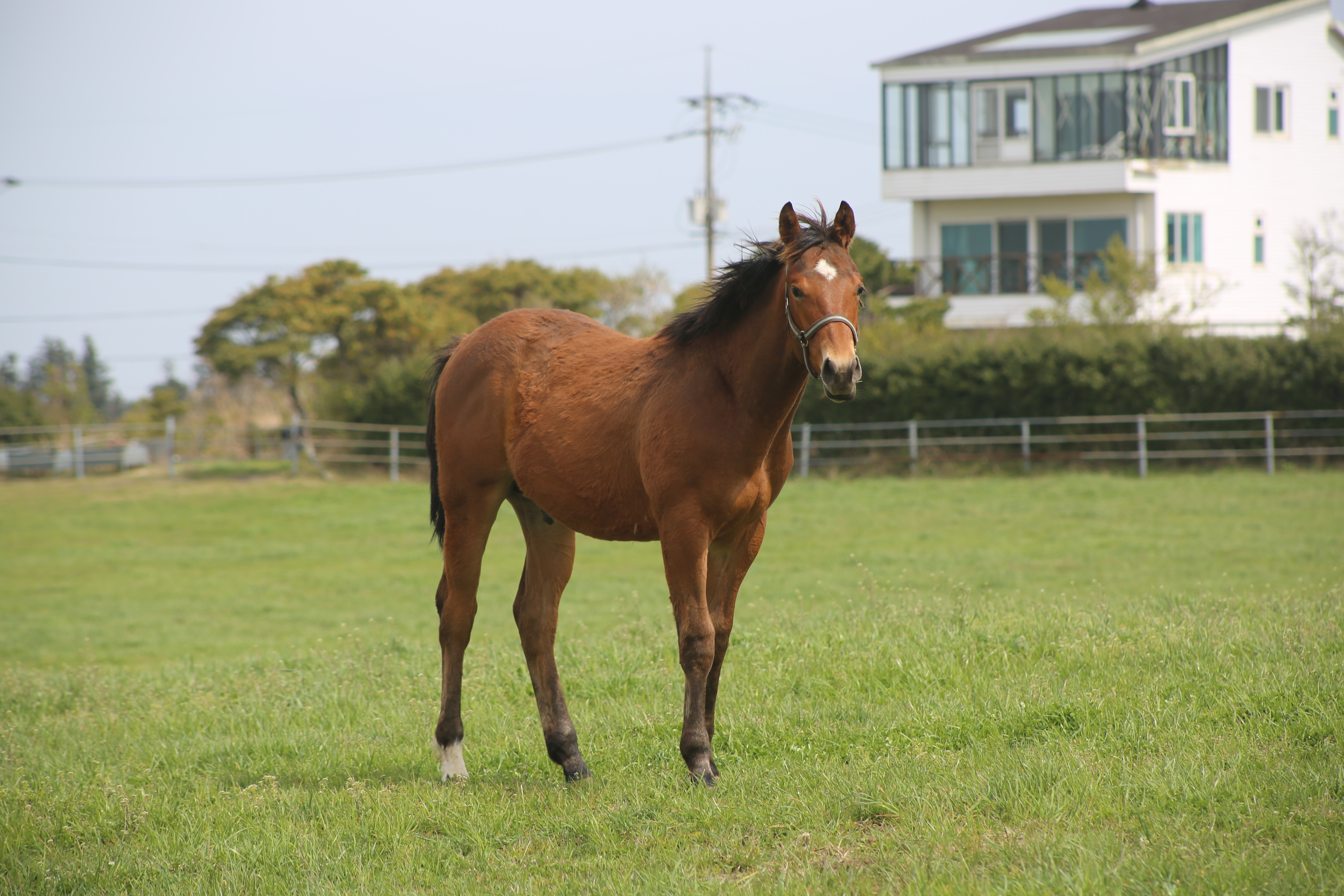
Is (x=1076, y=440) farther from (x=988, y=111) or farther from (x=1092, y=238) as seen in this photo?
(x=988, y=111)

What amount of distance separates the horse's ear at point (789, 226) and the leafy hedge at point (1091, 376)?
64.0 ft

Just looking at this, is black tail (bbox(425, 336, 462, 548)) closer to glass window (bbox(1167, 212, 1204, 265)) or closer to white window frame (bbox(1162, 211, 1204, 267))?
white window frame (bbox(1162, 211, 1204, 267))

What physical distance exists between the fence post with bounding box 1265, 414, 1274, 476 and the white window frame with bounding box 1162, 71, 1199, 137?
46.1 feet

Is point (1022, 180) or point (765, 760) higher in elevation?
point (1022, 180)

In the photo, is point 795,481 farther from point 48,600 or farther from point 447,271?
point 447,271

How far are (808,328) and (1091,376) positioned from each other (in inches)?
828

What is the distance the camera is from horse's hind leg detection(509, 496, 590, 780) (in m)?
5.09

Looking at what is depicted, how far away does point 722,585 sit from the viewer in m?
5.04

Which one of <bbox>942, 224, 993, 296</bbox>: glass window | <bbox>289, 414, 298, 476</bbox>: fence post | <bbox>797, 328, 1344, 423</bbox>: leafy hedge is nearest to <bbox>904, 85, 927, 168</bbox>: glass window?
<bbox>942, 224, 993, 296</bbox>: glass window

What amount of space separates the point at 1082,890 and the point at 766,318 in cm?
246

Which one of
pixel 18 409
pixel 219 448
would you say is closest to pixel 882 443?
pixel 219 448

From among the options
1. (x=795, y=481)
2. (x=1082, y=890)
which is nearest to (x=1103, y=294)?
(x=795, y=481)

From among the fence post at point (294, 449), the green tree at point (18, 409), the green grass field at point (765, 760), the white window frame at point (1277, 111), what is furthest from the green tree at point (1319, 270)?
the green tree at point (18, 409)

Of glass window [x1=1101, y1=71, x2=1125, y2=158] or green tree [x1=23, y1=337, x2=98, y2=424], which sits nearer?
glass window [x1=1101, y1=71, x2=1125, y2=158]
